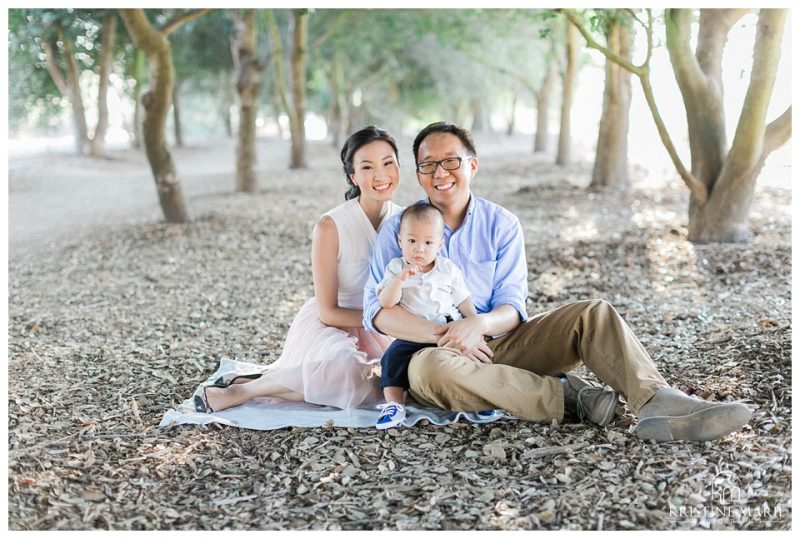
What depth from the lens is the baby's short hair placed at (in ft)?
11.9

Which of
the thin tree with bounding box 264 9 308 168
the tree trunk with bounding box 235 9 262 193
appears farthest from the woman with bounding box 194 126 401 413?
the thin tree with bounding box 264 9 308 168

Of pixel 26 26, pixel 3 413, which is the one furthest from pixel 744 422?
pixel 26 26

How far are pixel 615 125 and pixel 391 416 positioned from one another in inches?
395

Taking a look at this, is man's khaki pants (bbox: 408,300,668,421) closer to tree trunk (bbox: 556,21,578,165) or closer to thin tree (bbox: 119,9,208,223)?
thin tree (bbox: 119,9,208,223)

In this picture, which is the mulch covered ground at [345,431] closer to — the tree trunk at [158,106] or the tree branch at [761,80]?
the tree branch at [761,80]

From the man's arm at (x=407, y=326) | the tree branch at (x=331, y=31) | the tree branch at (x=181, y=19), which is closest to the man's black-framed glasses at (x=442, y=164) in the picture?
the man's arm at (x=407, y=326)

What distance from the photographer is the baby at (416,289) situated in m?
3.63

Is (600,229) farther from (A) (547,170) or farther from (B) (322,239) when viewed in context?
(A) (547,170)

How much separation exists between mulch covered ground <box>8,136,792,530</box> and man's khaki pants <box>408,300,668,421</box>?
14 cm

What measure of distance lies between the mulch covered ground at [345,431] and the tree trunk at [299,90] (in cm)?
871

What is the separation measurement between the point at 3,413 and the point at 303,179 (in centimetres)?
1283

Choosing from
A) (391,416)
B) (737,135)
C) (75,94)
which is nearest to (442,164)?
(391,416)

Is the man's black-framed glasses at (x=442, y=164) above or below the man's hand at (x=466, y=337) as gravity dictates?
above

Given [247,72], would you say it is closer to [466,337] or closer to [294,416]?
[294,416]
